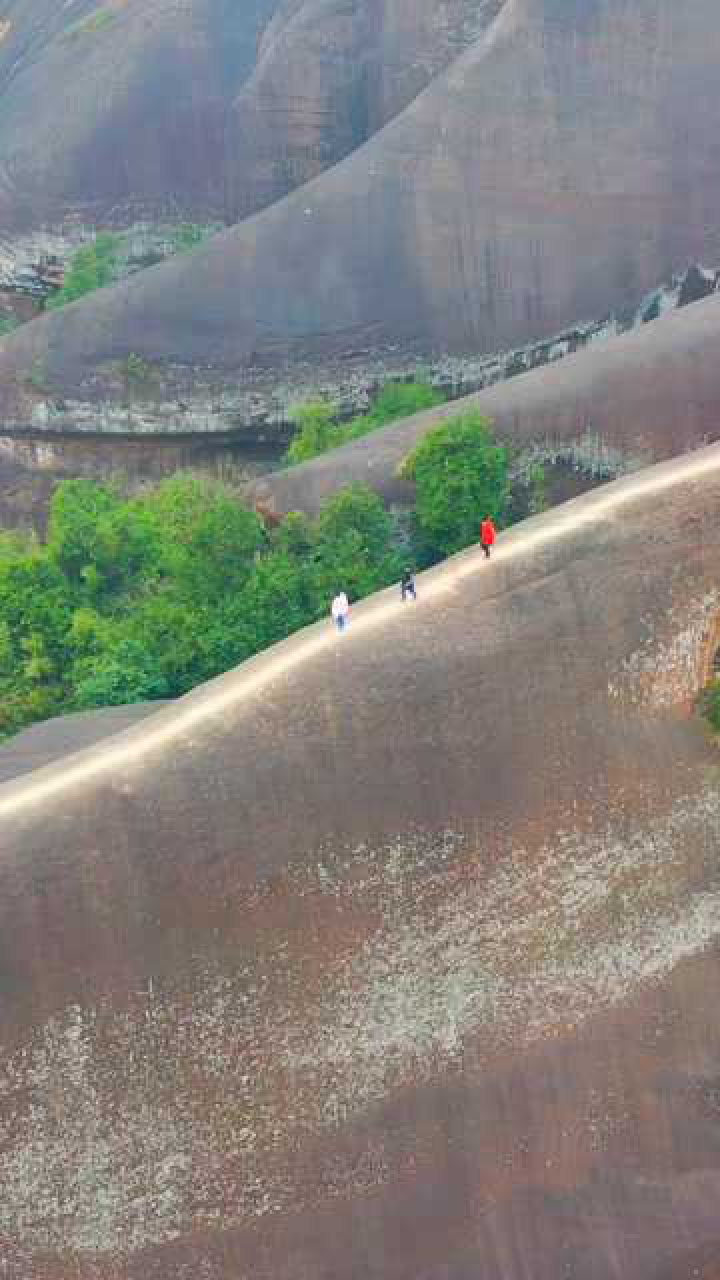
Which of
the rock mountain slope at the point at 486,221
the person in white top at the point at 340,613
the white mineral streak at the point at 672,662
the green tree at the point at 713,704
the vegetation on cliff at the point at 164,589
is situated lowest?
the green tree at the point at 713,704

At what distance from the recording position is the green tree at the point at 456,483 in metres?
17.5

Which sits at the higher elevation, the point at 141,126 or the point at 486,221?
the point at 141,126

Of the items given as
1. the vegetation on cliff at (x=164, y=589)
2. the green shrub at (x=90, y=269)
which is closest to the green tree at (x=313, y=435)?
the vegetation on cliff at (x=164, y=589)

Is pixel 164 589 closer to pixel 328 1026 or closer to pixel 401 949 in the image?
pixel 401 949

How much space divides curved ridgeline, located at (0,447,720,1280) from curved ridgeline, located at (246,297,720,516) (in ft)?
17.8

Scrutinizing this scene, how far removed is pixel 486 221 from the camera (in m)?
24.5

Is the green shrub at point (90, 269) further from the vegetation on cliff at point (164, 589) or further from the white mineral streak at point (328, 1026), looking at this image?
the white mineral streak at point (328, 1026)

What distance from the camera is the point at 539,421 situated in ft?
61.6

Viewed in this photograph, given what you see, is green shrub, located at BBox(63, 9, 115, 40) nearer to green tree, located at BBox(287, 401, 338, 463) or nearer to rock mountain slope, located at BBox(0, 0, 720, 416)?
rock mountain slope, located at BBox(0, 0, 720, 416)

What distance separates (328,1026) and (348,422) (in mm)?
15338

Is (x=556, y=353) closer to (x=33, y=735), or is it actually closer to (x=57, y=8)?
(x=33, y=735)

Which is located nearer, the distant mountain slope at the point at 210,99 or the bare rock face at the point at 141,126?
the distant mountain slope at the point at 210,99

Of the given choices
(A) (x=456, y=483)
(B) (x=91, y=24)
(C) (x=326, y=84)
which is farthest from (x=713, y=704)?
(B) (x=91, y=24)

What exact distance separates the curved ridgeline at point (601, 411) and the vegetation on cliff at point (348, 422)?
112 inches
